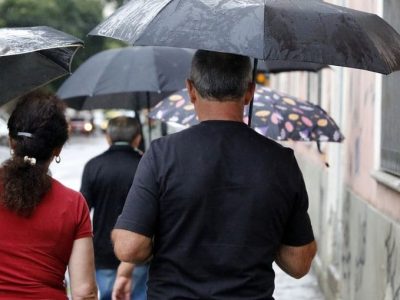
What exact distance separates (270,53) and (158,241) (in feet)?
2.57

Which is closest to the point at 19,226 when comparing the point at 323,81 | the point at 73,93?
the point at 73,93

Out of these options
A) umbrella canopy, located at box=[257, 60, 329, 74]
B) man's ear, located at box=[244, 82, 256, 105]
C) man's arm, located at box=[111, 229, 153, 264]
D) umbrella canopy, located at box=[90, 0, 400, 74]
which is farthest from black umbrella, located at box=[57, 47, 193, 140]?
man's arm, located at box=[111, 229, 153, 264]

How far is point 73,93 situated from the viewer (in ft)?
24.6

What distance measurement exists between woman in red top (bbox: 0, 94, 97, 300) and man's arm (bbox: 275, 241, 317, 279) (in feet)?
2.44

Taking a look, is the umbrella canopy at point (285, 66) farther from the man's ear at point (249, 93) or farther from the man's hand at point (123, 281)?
the man's ear at point (249, 93)

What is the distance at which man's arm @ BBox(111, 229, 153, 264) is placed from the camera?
3.07 meters

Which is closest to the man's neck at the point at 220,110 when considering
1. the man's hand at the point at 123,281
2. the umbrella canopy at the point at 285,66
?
the man's hand at the point at 123,281

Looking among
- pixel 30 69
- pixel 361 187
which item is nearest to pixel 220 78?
pixel 30 69

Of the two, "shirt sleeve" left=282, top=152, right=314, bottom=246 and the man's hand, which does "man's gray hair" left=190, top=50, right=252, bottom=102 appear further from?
the man's hand

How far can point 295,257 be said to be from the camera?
327 centimetres

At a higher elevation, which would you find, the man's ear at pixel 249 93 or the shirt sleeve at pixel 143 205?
the man's ear at pixel 249 93

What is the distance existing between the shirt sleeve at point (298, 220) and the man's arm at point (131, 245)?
0.52 metres

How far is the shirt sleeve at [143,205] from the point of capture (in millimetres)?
3053

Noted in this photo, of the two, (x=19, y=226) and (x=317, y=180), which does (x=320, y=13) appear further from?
(x=317, y=180)
